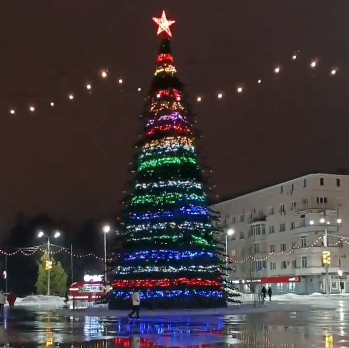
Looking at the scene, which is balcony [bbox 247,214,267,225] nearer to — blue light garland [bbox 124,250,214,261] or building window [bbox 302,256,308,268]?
building window [bbox 302,256,308,268]

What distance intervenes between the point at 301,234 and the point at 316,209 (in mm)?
4088

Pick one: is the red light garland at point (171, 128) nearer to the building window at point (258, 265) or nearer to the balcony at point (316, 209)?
the balcony at point (316, 209)

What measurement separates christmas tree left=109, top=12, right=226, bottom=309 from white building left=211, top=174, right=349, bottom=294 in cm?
4301

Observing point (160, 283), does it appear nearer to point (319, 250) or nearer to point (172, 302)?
point (172, 302)

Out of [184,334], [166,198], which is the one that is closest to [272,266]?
[166,198]

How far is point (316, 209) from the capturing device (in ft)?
263

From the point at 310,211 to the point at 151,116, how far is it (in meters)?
46.6

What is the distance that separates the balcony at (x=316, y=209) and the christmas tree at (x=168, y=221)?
145 ft

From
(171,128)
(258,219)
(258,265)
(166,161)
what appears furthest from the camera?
(258,219)

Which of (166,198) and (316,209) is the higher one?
(316,209)

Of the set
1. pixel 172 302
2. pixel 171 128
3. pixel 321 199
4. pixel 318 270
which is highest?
pixel 321 199

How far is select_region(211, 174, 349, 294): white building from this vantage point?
79938 millimetres

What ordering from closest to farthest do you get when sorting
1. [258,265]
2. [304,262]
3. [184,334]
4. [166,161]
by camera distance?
[184,334]
[166,161]
[304,262]
[258,265]

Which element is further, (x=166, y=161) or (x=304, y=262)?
(x=304, y=262)
